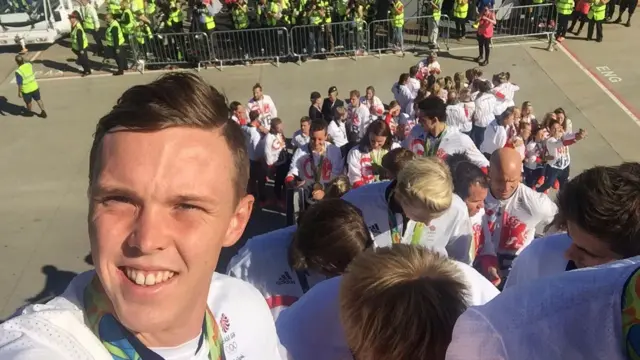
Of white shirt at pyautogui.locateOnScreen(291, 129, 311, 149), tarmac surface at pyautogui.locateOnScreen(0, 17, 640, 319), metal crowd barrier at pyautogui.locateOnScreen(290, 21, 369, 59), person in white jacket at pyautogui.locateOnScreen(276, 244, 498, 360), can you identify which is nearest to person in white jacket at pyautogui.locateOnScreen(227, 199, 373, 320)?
person in white jacket at pyautogui.locateOnScreen(276, 244, 498, 360)

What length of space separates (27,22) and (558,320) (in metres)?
16.0

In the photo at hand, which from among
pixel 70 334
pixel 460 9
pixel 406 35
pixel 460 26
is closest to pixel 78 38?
pixel 406 35

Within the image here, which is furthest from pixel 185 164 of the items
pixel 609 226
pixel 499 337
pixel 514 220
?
pixel 514 220

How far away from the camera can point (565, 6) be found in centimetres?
1334

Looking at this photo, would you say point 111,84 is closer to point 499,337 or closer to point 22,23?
point 22,23

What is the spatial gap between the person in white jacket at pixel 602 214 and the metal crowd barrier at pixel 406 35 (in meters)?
11.4

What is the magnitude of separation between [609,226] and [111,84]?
41.0 ft

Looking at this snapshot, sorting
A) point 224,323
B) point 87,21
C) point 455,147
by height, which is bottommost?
point 455,147

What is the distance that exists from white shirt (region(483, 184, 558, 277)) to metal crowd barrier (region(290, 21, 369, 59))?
31.3 ft

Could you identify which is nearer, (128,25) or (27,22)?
(128,25)

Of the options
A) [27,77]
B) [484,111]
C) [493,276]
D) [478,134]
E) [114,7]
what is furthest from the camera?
[114,7]

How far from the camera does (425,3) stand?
14555 mm

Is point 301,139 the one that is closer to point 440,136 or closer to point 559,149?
point 440,136

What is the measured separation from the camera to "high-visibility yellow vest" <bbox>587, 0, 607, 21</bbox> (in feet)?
43.9
